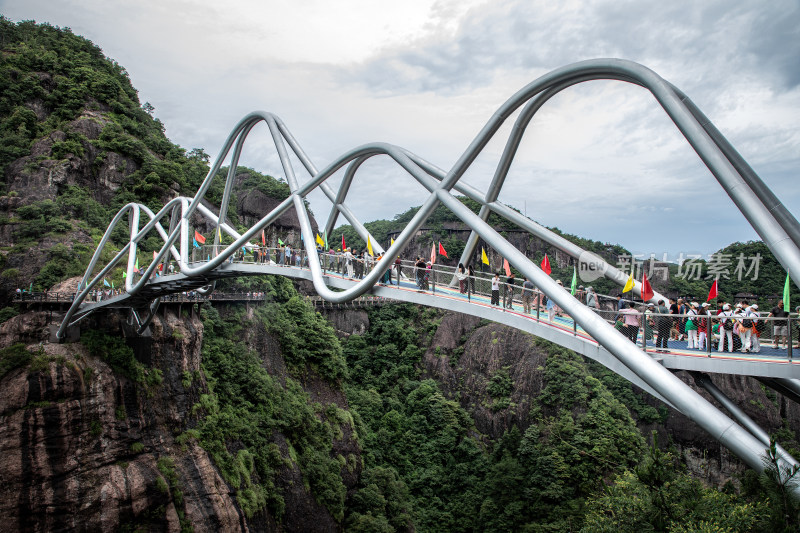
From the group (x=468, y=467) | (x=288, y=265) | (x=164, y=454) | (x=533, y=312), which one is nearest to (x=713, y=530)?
(x=533, y=312)

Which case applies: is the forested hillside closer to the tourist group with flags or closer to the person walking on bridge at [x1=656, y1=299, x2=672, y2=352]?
the tourist group with flags

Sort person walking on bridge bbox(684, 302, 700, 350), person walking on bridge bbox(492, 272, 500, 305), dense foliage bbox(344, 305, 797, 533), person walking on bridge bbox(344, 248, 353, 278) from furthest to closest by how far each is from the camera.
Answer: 1. dense foliage bbox(344, 305, 797, 533)
2. person walking on bridge bbox(344, 248, 353, 278)
3. person walking on bridge bbox(492, 272, 500, 305)
4. person walking on bridge bbox(684, 302, 700, 350)

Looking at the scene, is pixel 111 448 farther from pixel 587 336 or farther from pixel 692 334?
pixel 692 334

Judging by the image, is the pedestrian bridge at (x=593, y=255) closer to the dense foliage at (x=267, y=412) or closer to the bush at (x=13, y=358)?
the bush at (x=13, y=358)

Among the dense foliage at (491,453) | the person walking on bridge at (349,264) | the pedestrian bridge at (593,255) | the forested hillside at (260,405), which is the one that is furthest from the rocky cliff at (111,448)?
the person walking on bridge at (349,264)

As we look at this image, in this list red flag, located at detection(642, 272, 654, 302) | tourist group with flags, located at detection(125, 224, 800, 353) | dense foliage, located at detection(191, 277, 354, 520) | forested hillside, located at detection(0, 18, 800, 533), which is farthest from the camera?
dense foliage, located at detection(191, 277, 354, 520)

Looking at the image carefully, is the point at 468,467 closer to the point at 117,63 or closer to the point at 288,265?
the point at 288,265

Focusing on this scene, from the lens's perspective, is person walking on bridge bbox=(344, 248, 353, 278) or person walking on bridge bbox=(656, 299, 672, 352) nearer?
person walking on bridge bbox=(656, 299, 672, 352)

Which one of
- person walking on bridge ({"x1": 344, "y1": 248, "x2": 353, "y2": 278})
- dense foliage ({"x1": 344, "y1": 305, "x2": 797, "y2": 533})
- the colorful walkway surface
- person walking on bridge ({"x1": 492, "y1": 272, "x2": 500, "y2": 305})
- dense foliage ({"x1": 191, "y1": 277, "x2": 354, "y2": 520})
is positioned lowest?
dense foliage ({"x1": 344, "y1": 305, "x2": 797, "y2": 533})

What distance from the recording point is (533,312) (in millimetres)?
12602

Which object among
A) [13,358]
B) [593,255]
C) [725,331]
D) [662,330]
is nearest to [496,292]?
[593,255]

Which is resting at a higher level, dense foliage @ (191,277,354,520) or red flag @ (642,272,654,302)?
red flag @ (642,272,654,302)

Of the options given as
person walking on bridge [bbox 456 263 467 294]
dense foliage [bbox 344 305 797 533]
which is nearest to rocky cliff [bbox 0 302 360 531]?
dense foliage [bbox 344 305 797 533]

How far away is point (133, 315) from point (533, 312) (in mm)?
25742
